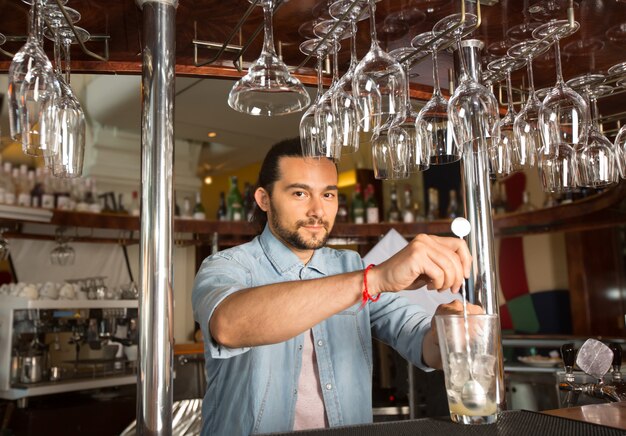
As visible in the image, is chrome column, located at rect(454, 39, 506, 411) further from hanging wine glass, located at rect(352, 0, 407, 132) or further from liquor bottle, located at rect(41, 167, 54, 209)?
liquor bottle, located at rect(41, 167, 54, 209)

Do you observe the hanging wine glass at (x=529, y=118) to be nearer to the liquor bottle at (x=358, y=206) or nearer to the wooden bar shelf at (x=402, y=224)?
the wooden bar shelf at (x=402, y=224)

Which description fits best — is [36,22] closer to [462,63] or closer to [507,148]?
[462,63]

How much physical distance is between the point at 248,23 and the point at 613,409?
1048 millimetres

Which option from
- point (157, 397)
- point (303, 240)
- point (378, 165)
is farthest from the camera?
point (303, 240)

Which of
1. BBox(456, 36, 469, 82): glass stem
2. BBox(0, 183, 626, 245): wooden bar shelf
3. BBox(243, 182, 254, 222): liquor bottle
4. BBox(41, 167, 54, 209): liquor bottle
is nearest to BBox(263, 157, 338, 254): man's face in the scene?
BBox(456, 36, 469, 82): glass stem

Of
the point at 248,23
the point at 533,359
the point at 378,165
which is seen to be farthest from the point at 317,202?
the point at 533,359

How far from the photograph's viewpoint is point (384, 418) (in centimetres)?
308

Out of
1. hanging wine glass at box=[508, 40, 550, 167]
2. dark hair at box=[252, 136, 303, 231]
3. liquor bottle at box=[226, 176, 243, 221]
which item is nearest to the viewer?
hanging wine glass at box=[508, 40, 550, 167]

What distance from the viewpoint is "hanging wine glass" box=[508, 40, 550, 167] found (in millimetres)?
1247

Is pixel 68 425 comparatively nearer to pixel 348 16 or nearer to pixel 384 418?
pixel 384 418

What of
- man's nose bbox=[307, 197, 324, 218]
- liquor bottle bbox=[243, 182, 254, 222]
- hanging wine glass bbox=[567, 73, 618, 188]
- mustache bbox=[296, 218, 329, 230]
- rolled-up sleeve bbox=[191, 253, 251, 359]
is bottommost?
rolled-up sleeve bbox=[191, 253, 251, 359]

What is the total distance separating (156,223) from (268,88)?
1.05 feet

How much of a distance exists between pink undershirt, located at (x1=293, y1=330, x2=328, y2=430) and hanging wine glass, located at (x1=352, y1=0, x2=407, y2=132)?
783 millimetres

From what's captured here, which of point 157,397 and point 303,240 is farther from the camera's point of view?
point 303,240
